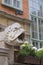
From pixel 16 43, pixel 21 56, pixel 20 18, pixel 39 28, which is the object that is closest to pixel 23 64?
pixel 21 56

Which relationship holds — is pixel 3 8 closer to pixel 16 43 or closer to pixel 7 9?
Result: pixel 7 9

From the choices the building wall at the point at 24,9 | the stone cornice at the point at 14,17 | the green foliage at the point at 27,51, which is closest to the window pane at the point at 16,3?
the building wall at the point at 24,9

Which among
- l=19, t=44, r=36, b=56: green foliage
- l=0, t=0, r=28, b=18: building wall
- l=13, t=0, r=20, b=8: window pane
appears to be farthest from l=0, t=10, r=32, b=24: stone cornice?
l=19, t=44, r=36, b=56: green foliage

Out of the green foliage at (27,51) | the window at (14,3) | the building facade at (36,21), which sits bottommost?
the green foliage at (27,51)

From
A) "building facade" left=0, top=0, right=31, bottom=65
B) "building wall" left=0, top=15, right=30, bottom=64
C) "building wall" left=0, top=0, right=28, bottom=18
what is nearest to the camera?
"building wall" left=0, top=15, right=30, bottom=64

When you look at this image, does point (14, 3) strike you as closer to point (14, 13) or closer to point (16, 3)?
Result: point (16, 3)

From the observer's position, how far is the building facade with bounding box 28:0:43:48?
10242mm

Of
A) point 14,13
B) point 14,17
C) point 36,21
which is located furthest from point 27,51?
point 36,21

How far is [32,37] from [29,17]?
0.81 metres

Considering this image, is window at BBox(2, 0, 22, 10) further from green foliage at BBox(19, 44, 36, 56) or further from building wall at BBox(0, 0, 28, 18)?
green foliage at BBox(19, 44, 36, 56)

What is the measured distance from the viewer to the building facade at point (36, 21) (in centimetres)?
1024

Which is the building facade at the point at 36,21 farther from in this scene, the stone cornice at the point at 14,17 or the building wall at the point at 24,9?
the stone cornice at the point at 14,17

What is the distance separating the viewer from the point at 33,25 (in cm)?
1024

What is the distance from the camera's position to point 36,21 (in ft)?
34.3
